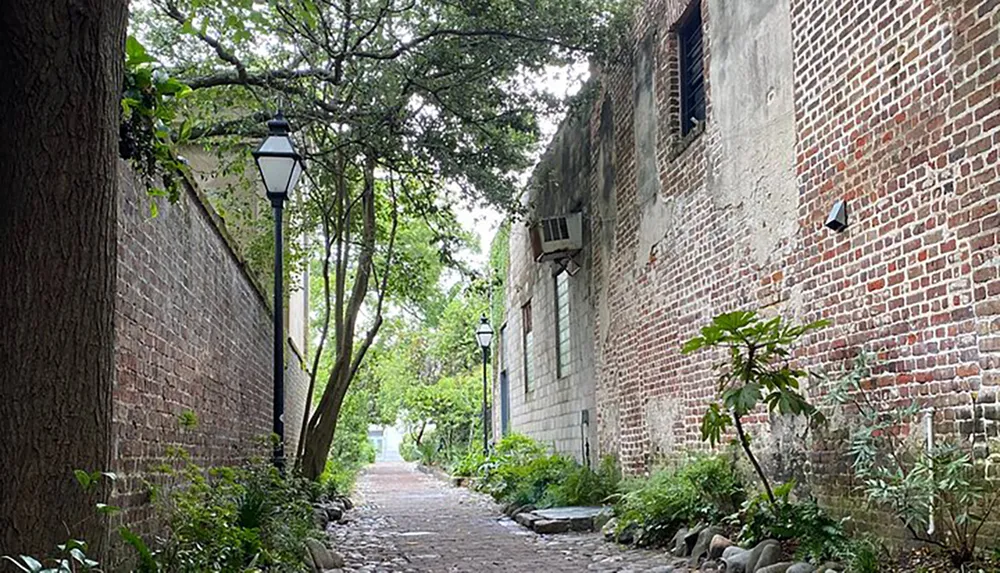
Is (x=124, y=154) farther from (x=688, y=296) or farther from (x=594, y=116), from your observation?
(x=594, y=116)

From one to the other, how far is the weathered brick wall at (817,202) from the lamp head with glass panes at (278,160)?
12.6 ft

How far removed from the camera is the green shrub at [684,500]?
830 cm

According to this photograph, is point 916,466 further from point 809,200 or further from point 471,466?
point 471,466

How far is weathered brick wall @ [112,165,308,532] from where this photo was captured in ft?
17.4

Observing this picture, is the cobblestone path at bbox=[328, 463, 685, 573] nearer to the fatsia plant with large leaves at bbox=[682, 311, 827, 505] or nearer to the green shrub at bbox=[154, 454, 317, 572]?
the green shrub at bbox=[154, 454, 317, 572]

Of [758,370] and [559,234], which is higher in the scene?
[559,234]

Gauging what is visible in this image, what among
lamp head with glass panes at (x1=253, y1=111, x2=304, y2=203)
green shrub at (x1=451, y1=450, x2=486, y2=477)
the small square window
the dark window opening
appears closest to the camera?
lamp head with glass panes at (x1=253, y1=111, x2=304, y2=203)

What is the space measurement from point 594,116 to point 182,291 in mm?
8097

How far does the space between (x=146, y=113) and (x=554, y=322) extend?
40.9 feet

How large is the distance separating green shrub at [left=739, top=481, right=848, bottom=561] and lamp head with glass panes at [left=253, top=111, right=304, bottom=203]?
16.1ft

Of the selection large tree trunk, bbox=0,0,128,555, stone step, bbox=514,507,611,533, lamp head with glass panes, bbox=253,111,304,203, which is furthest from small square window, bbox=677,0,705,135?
large tree trunk, bbox=0,0,128,555

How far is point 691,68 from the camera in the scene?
34.1 feet

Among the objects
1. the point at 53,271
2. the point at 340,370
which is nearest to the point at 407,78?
the point at 340,370

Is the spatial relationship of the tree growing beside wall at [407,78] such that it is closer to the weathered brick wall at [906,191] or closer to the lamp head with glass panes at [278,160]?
the lamp head with glass panes at [278,160]
